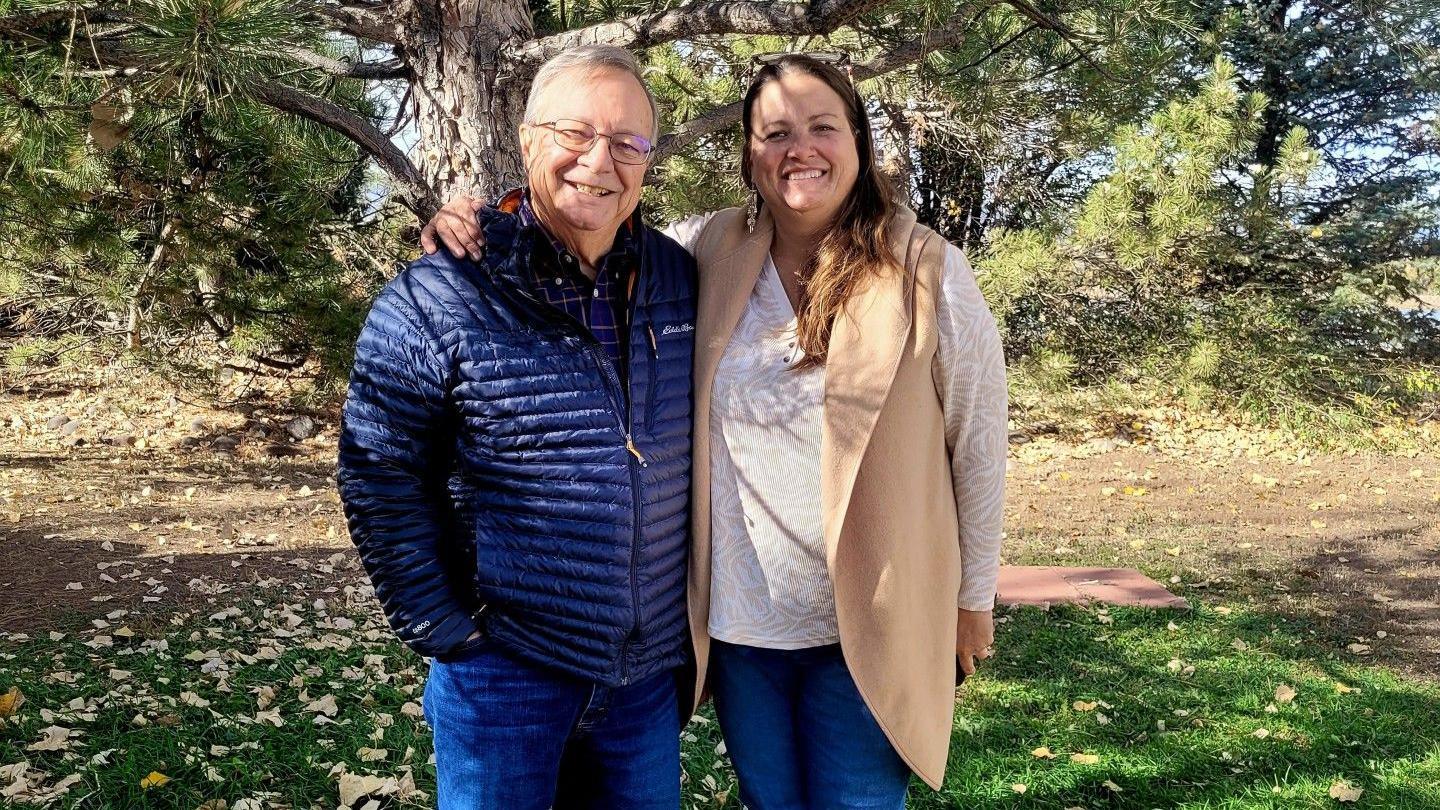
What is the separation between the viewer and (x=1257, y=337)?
9180mm

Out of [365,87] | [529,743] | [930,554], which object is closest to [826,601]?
[930,554]

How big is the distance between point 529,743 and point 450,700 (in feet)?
0.44

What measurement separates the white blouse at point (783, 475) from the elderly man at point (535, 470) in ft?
0.30

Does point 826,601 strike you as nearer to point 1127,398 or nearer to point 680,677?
point 680,677

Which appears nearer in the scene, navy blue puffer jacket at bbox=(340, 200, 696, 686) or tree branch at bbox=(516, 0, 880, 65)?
navy blue puffer jacket at bbox=(340, 200, 696, 686)

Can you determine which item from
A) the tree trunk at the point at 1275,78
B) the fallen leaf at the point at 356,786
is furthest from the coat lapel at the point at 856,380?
the tree trunk at the point at 1275,78

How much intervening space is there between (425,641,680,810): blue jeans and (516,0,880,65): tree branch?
214 cm

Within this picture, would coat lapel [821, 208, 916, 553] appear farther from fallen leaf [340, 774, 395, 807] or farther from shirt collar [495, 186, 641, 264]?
fallen leaf [340, 774, 395, 807]

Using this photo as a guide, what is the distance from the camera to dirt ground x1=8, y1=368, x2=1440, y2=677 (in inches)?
192

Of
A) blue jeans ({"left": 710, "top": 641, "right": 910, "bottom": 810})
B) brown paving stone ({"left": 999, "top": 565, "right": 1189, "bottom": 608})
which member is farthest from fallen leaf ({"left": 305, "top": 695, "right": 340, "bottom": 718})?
brown paving stone ({"left": 999, "top": 565, "right": 1189, "bottom": 608})

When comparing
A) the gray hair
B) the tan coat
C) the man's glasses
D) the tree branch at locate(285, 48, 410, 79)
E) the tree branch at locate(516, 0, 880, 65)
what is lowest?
the tan coat

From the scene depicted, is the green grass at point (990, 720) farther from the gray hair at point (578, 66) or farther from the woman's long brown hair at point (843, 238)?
the gray hair at point (578, 66)

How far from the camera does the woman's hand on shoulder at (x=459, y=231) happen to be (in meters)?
1.66

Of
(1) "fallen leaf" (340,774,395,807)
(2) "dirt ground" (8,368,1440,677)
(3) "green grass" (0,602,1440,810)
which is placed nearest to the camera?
(1) "fallen leaf" (340,774,395,807)
